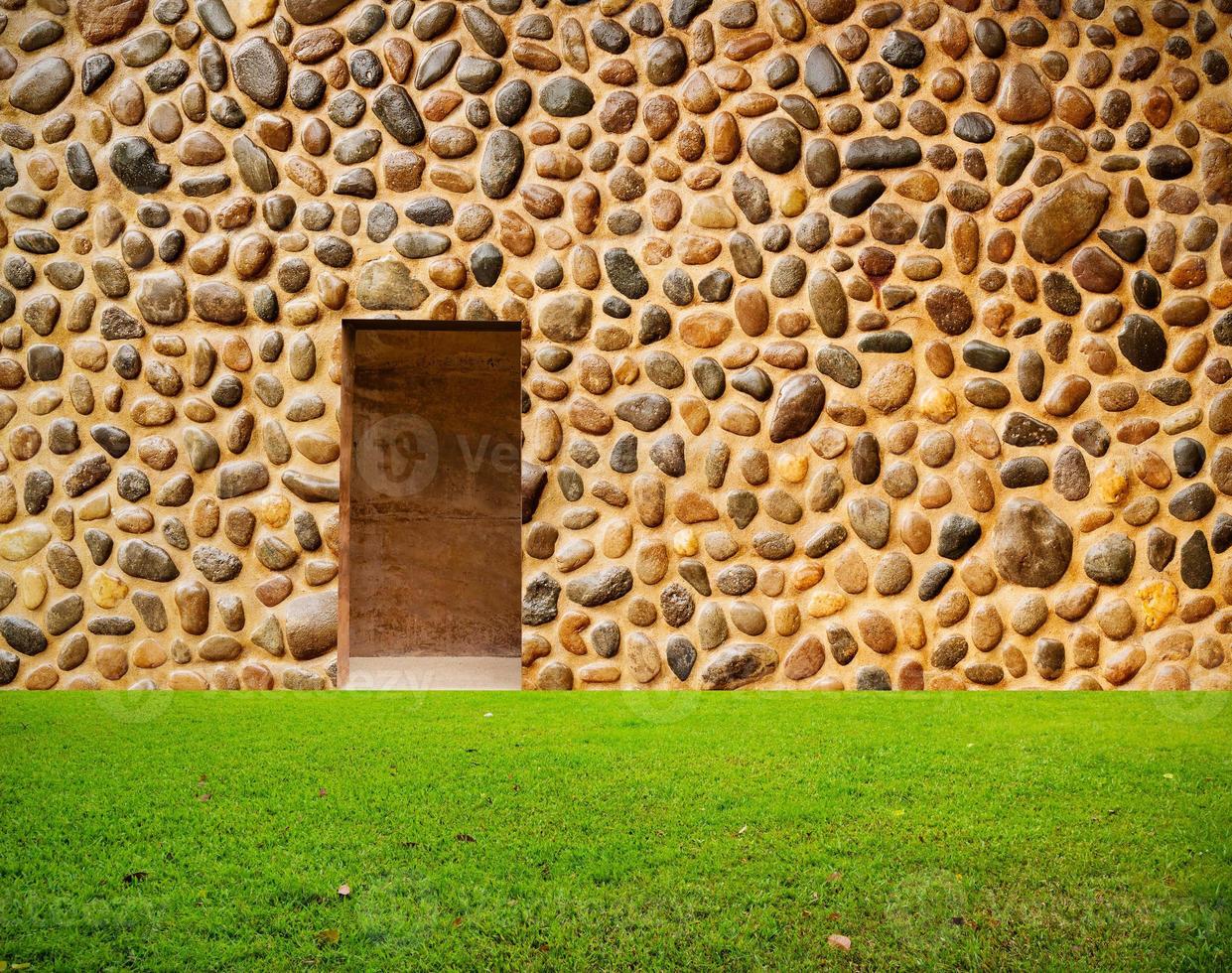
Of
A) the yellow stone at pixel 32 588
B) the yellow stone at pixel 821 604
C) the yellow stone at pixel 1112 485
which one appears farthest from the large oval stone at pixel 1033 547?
the yellow stone at pixel 32 588

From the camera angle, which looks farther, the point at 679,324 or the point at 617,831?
the point at 679,324

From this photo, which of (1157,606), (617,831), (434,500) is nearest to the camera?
(617,831)

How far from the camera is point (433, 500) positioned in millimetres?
6270

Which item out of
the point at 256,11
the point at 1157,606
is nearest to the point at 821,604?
the point at 1157,606

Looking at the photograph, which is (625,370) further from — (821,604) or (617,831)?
(617,831)

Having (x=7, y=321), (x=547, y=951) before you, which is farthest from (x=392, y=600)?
(x=547, y=951)

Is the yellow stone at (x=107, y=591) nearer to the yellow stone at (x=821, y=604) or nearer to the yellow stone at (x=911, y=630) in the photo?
the yellow stone at (x=821, y=604)

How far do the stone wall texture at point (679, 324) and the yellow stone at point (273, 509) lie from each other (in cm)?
1

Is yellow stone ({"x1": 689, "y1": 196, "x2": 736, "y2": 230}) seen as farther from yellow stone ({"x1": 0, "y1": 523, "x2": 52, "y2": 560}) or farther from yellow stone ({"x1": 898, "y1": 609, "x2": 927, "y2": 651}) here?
yellow stone ({"x1": 0, "y1": 523, "x2": 52, "y2": 560})

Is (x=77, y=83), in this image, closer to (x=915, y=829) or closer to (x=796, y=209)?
(x=796, y=209)

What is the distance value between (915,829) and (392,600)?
4220mm

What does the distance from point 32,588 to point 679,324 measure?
3.08m

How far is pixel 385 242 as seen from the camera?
13.5 ft

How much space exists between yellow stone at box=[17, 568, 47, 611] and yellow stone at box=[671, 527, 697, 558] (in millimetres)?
A: 2783
